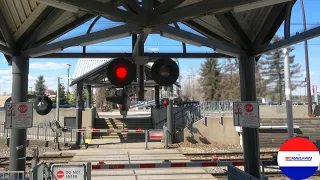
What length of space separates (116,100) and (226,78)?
6197 centimetres

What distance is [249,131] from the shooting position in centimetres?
705

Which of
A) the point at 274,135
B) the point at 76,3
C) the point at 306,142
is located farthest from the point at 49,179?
the point at 274,135

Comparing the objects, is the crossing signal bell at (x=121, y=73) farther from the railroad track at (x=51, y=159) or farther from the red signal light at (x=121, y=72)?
the railroad track at (x=51, y=159)

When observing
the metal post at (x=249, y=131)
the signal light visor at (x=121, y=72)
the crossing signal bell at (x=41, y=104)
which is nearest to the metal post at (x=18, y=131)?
the crossing signal bell at (x=41, y=104)

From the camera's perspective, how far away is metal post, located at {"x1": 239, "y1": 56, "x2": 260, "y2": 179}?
6.95 metres

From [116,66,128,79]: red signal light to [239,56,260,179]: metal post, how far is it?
→ 10.8 ft

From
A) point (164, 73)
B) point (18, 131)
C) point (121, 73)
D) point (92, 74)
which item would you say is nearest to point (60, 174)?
point (18, 131)

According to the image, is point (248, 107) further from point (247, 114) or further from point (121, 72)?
point (121, 72)

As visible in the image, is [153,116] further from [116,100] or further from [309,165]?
[309,165]

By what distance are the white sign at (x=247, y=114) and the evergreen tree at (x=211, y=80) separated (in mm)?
57028

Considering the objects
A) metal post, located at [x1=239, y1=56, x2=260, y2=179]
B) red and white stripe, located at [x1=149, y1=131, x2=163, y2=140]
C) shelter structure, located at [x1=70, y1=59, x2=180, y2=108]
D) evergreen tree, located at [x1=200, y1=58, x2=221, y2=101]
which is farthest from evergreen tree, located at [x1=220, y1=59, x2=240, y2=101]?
metal post, located at [x1=239, y1=56, x2=260, y2=179]

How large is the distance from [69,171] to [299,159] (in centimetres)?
466

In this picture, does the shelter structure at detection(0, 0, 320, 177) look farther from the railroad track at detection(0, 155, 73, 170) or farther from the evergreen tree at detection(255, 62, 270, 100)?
the evergreen tree at detection(255, 62, 270, 100)

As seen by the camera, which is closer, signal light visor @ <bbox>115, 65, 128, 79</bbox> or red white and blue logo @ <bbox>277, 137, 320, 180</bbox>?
red white and blue logo @ <bbox>277, 137, 320, 180</bbox>
